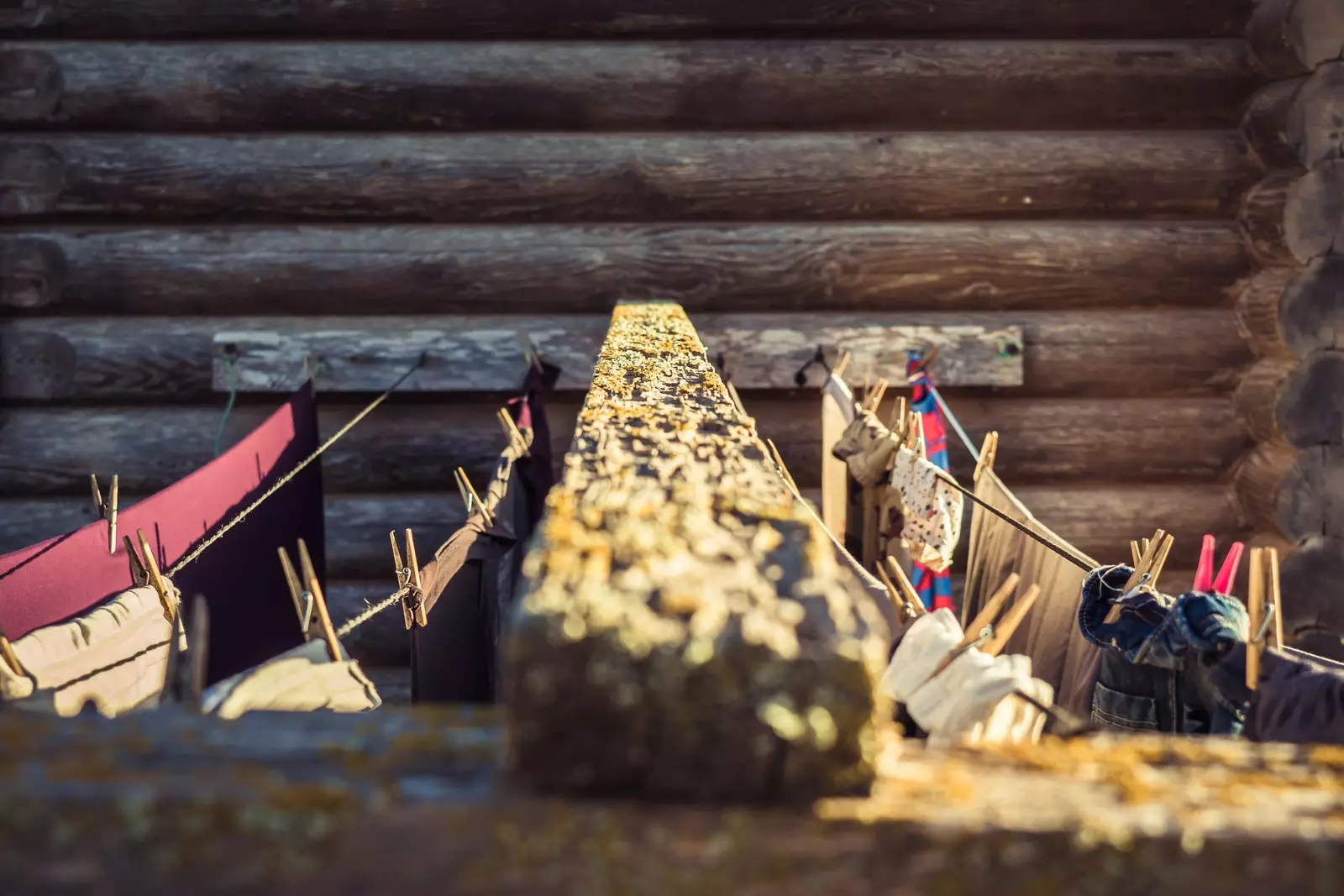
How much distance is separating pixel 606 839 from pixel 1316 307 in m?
3.08

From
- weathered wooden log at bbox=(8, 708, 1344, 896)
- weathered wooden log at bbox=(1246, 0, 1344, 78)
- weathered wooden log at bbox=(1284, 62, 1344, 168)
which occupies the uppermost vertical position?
weathered wooden log at bbox=(1246, 0, 1344, 78)

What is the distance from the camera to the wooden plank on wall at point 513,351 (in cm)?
303

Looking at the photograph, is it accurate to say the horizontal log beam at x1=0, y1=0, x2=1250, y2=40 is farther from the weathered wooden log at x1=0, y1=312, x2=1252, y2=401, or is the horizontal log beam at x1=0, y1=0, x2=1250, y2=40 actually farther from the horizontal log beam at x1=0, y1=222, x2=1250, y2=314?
the weathered wooden log at x1=0, y1=312, x2=1252, y2=401

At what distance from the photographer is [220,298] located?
10.1 feet

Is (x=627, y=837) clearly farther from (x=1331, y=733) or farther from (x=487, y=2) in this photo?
(x=487, y=2)

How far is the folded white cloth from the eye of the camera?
1294mm

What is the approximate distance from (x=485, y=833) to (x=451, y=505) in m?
2.67

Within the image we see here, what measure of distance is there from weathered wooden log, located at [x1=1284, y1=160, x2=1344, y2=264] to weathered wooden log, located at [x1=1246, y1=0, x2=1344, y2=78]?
1.05 feet

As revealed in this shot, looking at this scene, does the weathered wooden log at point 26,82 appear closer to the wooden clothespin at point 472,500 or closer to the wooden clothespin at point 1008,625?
the wooden clothespin at point 472,500

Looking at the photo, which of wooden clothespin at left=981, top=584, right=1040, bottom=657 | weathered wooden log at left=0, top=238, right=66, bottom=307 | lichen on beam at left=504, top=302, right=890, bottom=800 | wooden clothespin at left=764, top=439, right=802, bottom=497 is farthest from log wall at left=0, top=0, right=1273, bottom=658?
lichen on beam at left=504, top=302, right=890, bottom=800

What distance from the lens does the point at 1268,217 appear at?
3.01 meters

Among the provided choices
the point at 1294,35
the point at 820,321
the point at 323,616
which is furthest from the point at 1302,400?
the point at 323,616

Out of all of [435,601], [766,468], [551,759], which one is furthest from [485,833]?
[435,601]

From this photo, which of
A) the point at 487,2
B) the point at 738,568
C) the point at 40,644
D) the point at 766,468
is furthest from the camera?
the point at 487,2
